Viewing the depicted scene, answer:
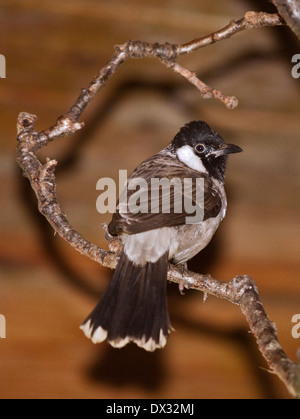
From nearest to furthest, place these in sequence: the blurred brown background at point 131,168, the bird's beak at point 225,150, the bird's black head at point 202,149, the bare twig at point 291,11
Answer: the bare twig at point 291,11 → the bird's beak at point 225,150 → the bird's black head at point 202,149 → the blurred brown background at point 131,168

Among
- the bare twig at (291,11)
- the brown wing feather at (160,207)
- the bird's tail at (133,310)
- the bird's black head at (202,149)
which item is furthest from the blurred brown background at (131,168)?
the bare twig at (291,11)

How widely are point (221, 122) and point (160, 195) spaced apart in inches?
41.0

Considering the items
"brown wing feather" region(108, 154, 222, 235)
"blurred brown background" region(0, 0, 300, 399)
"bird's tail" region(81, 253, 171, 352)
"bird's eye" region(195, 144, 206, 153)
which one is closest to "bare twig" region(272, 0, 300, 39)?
"brown wing feather" region(108, 154, 222, 235)

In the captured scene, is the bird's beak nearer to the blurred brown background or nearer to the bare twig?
the blurred brown background

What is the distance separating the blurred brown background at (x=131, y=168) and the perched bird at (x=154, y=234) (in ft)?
1.29

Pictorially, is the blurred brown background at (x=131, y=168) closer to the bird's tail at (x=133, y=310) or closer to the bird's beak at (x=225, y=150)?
the bird's beak at (x=225, y=150)

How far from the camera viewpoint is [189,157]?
119 inches

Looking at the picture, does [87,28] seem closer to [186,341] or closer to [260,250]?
[260,250]

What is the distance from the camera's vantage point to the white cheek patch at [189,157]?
2.97 metres

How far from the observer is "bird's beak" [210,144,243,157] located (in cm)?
280

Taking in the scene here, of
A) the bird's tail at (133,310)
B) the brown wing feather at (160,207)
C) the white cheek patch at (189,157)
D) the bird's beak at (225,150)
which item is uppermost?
the white cheek patch at (189,157)

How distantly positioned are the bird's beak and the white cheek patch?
94 mm

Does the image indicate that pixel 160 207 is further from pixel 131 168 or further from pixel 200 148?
pixel 131 168
